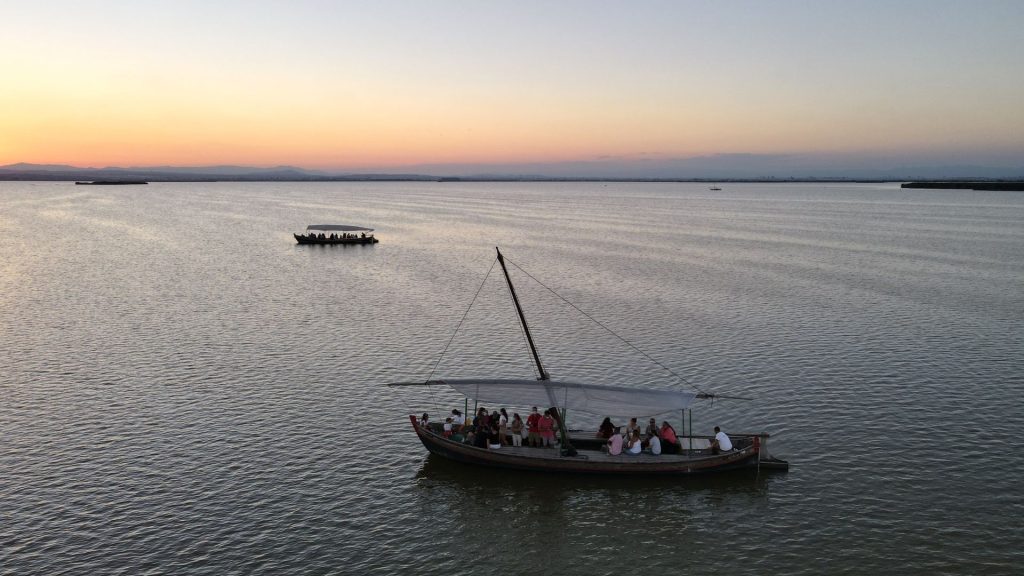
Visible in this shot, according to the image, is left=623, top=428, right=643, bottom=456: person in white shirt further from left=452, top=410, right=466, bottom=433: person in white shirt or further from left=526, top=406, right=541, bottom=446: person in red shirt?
left=452, top=410, right=466, bottom=433: person in white shirt

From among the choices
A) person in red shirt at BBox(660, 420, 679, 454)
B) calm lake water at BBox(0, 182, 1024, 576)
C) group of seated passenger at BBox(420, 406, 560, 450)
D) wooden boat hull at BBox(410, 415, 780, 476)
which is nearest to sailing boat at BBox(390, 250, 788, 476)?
wooden boat hull at BBox(410, 415, 780, 476)

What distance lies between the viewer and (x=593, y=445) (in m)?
31.3

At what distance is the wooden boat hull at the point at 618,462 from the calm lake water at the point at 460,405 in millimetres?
532

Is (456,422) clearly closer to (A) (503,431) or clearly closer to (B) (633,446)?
(A) (503,431)

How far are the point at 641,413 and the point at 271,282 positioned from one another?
194 ft

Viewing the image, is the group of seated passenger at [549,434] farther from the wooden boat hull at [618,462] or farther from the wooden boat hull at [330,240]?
the wooden boat hull at [330,240]

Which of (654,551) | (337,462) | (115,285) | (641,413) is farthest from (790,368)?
(115,285)

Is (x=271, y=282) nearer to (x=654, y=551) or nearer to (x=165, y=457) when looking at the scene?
(x=165, y=457)

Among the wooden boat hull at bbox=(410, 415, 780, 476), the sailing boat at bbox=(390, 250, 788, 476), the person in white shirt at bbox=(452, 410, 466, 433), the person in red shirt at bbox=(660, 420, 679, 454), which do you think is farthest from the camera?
the person in white shirt at bbox=(452, 410, 466, 433)

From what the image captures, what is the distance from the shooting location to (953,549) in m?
24.2

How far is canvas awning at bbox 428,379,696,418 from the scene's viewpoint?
100.0ft

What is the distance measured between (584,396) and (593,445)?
233cm

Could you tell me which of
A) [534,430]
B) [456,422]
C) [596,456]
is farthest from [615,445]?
[456,422]

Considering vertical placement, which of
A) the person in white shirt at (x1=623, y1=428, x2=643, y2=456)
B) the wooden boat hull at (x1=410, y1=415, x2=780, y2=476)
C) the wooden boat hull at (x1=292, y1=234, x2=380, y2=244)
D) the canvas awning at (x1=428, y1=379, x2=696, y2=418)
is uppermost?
the wooden boat hull at (x1=292, y1=234, x2=380, y2=244)
